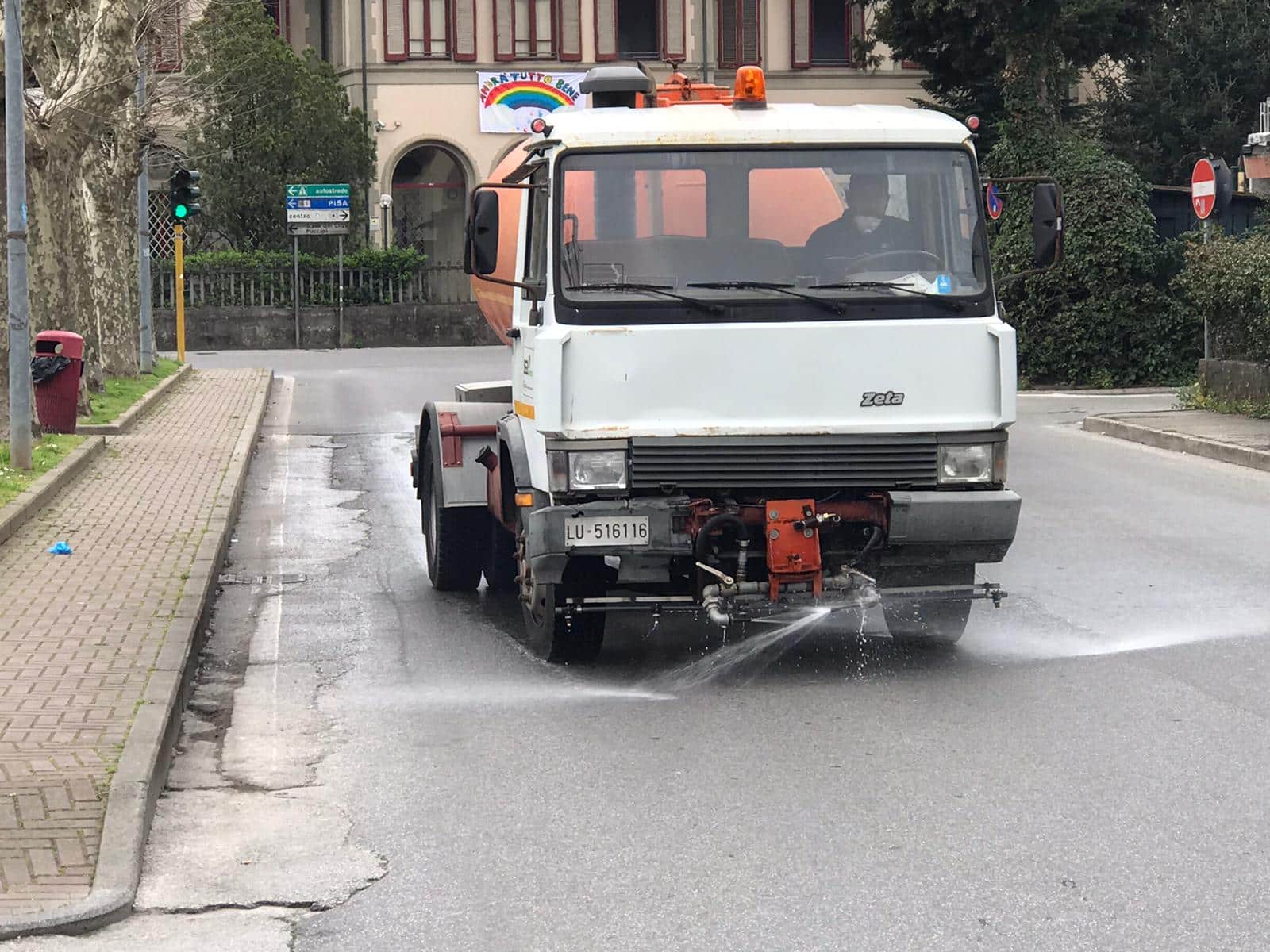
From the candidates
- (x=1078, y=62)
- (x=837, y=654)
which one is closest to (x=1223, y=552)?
(x=837, y=654)

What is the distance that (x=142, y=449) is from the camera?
18.7m

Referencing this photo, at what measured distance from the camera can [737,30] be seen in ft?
163

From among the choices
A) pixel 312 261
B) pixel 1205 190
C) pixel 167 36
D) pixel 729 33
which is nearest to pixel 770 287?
pixel 1205 190

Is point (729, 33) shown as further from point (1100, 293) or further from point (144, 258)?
point (1100, 293)

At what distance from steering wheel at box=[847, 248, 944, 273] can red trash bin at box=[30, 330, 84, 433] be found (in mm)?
12354

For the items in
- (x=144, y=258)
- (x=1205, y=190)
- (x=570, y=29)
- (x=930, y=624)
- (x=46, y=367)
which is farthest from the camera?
(x=570, y=29)

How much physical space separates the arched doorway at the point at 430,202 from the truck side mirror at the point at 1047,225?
41.7 meters

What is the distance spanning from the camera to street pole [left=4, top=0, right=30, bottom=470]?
16125mm

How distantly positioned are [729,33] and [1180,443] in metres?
32.4

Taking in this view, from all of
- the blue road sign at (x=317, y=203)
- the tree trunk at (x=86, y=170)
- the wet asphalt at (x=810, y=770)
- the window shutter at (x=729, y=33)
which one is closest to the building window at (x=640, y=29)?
the window shutter at (x=729, y=33)

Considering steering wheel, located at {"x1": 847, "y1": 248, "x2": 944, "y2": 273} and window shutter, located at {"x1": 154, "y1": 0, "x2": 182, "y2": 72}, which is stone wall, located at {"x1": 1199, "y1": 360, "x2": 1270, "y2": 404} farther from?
window shutter, located at {"x1": 154, "y1": 0, "x2": 182, "y2": 72}

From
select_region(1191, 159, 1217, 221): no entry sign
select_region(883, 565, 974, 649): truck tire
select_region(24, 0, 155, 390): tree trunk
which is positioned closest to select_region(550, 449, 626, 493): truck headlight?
select_region(883, 565, 974, 649): truck tire

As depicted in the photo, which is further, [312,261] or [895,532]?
[312,261]

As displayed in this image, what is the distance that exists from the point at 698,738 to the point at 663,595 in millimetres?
1224
